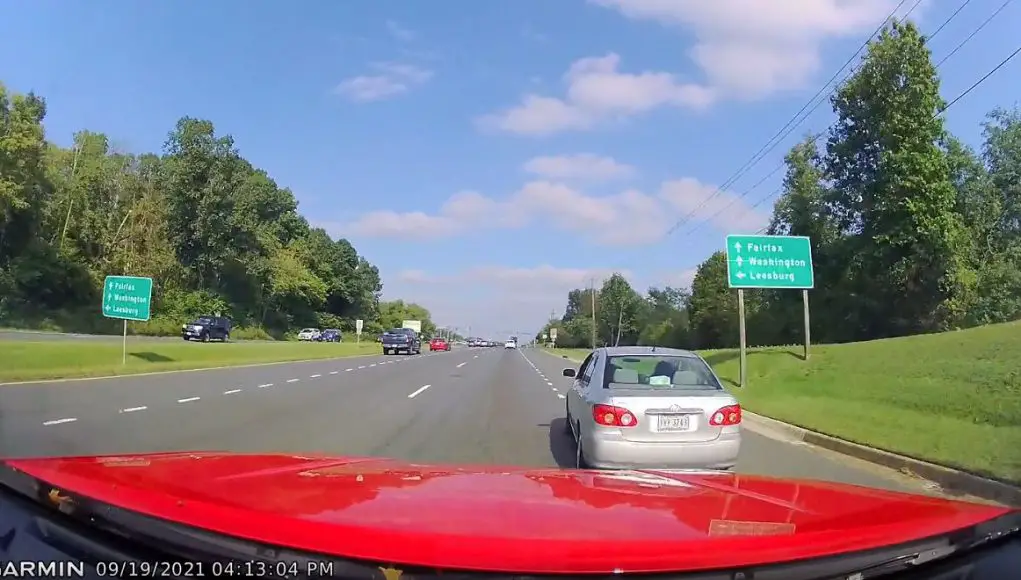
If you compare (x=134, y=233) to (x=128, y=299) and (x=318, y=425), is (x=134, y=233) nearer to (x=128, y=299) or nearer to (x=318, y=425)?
(x=128, y=299)

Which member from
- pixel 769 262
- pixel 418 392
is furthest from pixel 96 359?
pixel 769 262

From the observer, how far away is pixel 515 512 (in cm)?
306

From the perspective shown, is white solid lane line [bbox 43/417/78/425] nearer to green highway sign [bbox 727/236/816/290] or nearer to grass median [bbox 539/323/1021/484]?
grass median [bbox 539/323/1021/484]

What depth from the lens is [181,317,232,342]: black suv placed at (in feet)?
161

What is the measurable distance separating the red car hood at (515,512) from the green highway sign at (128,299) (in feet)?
84.4

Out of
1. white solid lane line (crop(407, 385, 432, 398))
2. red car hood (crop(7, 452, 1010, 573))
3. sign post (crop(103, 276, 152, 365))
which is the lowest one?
white solid lane line (crop(407, 385, 432, 398))

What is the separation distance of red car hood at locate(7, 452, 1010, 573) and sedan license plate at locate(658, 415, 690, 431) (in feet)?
11.0

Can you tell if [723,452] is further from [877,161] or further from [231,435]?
[877,161]

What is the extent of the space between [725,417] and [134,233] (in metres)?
68.6

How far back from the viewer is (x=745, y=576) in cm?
232

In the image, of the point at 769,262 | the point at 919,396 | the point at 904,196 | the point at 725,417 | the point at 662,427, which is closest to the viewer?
the point at 662,427

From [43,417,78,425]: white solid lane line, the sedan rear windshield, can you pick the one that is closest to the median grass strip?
[43,417,78,425]: white solid lane line

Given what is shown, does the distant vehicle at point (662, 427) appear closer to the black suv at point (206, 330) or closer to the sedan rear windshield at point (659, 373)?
the sedan rear windshield at point (659, 373)

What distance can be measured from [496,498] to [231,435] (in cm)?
896
